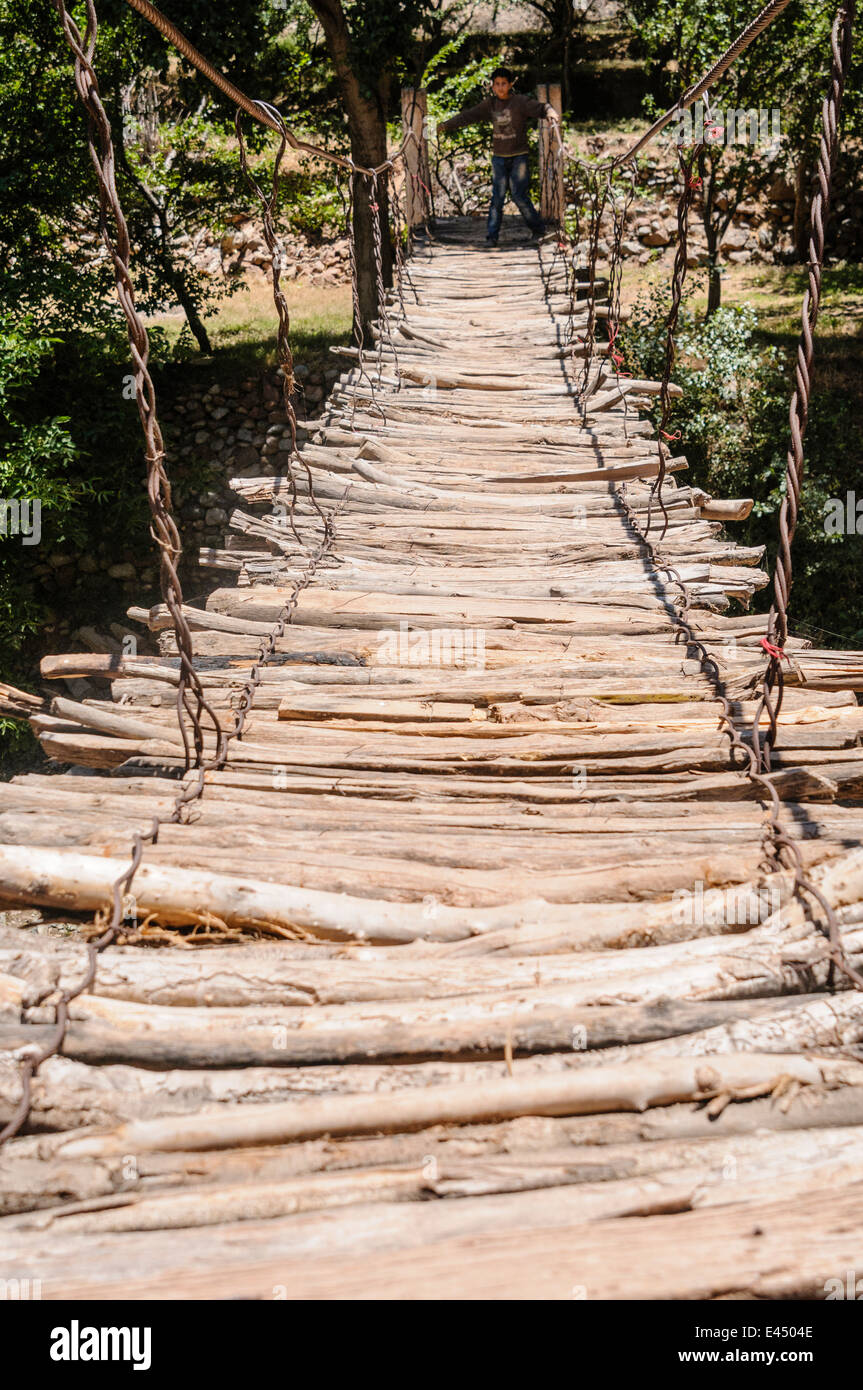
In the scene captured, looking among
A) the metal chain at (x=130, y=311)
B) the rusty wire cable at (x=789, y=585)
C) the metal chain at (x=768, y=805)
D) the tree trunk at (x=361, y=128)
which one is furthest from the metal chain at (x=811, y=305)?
the tree trunk at (x=361, y=128)

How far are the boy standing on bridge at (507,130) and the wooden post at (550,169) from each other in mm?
248

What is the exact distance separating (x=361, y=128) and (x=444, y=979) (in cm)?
1054

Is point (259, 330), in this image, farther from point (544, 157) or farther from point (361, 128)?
point (544, 157)

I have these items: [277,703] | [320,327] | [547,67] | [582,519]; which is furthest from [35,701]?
[547,67]

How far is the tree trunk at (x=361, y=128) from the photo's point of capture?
9727 millimetres

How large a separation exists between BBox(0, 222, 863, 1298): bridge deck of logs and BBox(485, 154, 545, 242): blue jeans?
27.3 feet

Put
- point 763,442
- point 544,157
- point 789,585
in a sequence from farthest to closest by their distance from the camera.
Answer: point 763,442 → point 544,157 → point 789,585

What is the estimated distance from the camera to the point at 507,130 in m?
9.75

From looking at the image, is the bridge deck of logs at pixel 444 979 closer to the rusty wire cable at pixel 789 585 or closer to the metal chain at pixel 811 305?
the rusty wire cable at pixel 789 585

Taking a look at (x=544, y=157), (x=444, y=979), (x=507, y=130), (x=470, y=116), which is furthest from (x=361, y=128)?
(x=444, y=979)

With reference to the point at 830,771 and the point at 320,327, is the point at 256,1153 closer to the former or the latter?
the point at 830,771

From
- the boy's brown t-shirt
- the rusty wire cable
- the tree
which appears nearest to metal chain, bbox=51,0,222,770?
the rusty wire cable

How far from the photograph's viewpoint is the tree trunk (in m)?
9.73

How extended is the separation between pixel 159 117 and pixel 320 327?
22.5 ft
